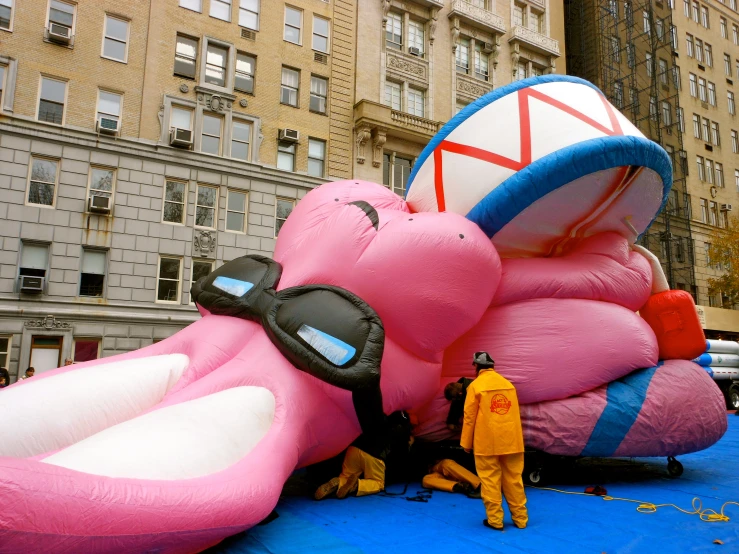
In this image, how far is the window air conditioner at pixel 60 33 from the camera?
16.3 meters

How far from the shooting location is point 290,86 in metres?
20.2

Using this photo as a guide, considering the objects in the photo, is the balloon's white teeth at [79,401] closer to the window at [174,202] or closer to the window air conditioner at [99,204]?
the window air conditioner at [99,204]

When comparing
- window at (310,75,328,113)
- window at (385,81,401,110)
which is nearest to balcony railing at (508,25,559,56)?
window at (385,81,401,110)

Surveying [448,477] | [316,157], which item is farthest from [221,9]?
[448,477]

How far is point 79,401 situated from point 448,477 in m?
3.69

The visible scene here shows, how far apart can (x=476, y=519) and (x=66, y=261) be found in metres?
14.4

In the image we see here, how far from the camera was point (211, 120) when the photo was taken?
18484 mm

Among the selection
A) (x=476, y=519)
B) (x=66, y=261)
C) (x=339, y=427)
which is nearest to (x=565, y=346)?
(x=476, y=519)

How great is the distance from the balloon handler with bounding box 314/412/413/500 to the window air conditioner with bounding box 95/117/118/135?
14255mm

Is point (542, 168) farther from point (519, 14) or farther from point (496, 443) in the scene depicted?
point (519, 14)

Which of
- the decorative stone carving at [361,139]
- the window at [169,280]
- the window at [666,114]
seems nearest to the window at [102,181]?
the window at [169,280]

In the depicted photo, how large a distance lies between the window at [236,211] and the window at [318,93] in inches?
173

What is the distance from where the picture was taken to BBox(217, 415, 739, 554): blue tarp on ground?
13.9 ft

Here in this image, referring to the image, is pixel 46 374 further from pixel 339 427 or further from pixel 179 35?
pixel 179 35
